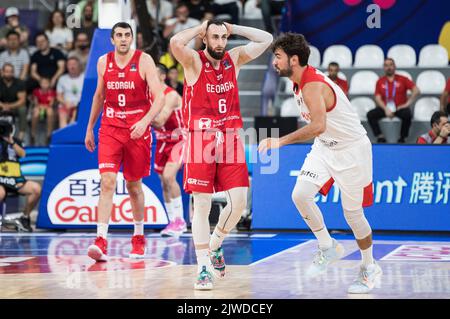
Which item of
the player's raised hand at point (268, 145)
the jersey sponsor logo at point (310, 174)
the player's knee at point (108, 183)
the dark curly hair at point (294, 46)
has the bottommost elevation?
the player's knee at point (108, 183)

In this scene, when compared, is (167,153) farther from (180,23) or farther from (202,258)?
(180,23)

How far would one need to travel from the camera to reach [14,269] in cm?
952

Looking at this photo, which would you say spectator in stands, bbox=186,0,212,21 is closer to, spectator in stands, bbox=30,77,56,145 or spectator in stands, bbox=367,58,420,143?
spectator in stands, bbox=30,77,56,145

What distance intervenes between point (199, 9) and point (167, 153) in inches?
264

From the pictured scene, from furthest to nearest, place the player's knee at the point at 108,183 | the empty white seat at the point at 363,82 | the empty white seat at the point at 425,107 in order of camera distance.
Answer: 1. the empty white seat at the point at 363,82
2. the empty white seat at the point at 425,107
3. the player's knee at the point at 108,183

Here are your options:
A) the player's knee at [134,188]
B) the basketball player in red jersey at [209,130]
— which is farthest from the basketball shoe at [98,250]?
the basketball player in red jersey at [209,130]

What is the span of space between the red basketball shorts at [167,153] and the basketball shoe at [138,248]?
261 cm

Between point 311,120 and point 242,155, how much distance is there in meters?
0.99

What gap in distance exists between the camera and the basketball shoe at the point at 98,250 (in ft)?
32.3

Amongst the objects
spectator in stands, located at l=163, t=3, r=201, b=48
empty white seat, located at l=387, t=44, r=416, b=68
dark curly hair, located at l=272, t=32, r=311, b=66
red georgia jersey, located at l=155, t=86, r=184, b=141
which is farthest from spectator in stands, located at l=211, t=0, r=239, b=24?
dark curly hair, located at l=272, t=32, r=311, b=66

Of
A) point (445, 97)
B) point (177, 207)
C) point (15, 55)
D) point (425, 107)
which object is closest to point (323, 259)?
point (177, 207)

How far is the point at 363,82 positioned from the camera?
17.5m

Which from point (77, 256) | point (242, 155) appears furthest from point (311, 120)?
point (77, 256)

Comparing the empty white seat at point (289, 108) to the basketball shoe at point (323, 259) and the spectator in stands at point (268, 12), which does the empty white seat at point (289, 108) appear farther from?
the basketball shoe at point (323, 259)
